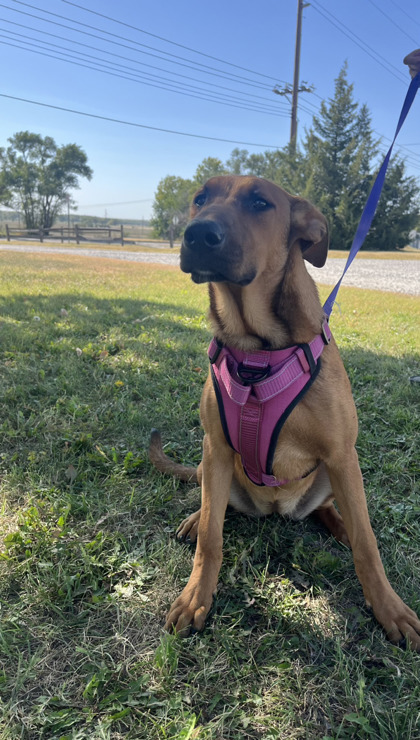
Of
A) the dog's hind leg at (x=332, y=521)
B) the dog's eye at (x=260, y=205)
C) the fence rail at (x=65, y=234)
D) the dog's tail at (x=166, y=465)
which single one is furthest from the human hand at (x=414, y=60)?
the fence rail at (x=65, y=234)

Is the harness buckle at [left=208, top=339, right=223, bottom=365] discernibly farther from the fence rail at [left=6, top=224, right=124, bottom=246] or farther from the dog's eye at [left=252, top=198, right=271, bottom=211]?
the fence rail at [left=6, top=224, right=124, bottom=246]

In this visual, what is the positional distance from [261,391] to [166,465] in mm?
1058

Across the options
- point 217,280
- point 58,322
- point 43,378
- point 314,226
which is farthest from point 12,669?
point 58,322

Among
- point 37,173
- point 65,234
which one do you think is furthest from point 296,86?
point 37,173

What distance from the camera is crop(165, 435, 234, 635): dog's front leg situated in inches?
69.0

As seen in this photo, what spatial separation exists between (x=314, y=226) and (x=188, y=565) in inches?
64.5

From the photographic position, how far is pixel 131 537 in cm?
220

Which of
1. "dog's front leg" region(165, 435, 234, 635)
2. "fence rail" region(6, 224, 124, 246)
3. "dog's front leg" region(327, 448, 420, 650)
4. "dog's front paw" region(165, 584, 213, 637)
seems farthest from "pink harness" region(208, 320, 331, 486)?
"fence rail" region(6, 224, 124, 246)

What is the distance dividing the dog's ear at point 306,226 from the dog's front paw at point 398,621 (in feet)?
4.96

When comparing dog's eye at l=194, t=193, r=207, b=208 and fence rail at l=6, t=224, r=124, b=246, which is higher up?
fence rail at l=6, t=224, r=124, b=246

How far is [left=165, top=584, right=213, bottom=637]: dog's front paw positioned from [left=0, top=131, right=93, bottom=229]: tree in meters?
61.8

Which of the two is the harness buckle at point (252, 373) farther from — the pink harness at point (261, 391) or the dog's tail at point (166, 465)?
the dog's tail at point (166, 465)

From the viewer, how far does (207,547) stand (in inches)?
74.6

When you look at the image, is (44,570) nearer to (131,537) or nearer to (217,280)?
(131,537)
